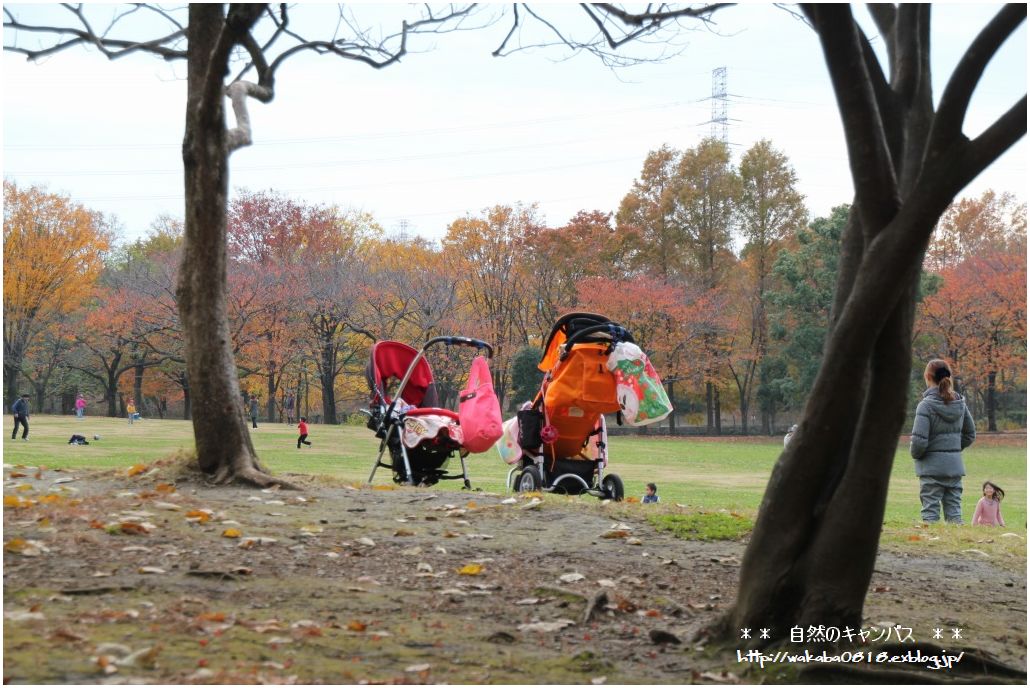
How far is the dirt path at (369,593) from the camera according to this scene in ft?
12.5

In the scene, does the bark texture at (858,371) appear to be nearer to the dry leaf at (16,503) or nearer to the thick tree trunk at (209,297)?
the dry leaf at (16,503)

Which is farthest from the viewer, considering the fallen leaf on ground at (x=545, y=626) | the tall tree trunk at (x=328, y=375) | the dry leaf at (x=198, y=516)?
the tall tree trunk at (x=328, y=375)

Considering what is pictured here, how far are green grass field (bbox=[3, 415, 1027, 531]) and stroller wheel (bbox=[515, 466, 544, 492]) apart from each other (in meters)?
2.17

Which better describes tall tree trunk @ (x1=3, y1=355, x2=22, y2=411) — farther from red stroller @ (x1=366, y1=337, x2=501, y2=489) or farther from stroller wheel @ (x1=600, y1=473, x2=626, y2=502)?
stroller wheel @ (x1=600, y1=473, x2=626, y2=502)

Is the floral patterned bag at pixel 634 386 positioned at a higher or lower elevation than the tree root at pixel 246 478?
higher

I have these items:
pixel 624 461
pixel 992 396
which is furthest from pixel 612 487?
pixel 992 396

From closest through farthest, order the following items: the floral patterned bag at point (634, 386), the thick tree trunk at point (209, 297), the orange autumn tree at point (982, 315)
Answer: the thick tree trunk at point (209, 297) → the floral patterned bag at point (634, 386) → the orange autumn tree at point (982, 315)

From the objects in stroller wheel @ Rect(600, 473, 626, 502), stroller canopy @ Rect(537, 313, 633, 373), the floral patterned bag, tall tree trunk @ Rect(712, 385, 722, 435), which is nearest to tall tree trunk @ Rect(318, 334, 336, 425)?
tall tree trunk @ Rect(712, 385, 722, 435)

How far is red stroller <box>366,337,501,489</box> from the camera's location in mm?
10453

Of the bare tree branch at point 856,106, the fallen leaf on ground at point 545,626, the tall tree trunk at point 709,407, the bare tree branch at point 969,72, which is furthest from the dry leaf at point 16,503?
the tall tree trunk at point 709,407

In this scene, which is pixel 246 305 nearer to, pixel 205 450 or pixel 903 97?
pixel 205 450

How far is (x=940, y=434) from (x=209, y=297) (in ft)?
21.7

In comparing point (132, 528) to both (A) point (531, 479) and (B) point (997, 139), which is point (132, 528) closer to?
(B) point (997, 139)

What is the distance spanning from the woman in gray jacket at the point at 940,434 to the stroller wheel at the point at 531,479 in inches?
143
